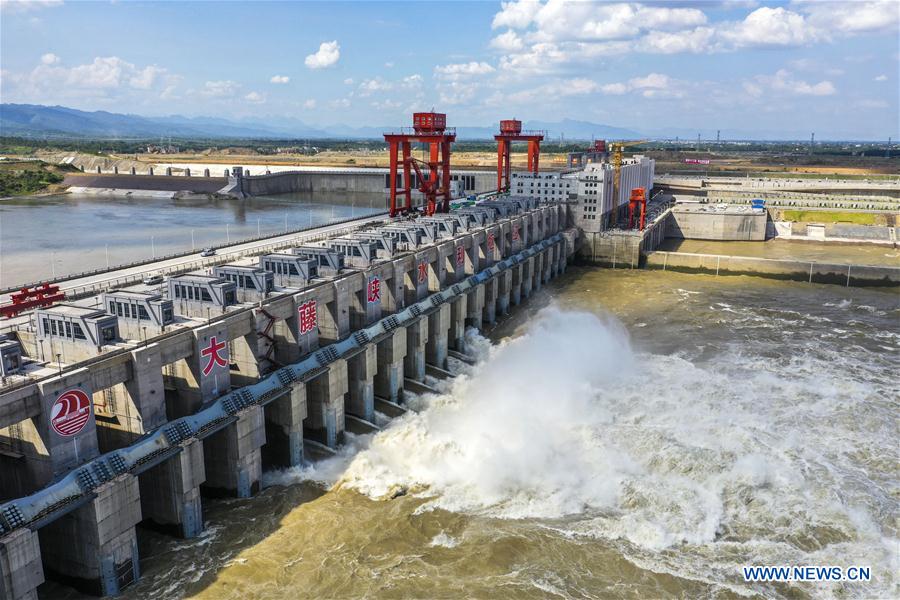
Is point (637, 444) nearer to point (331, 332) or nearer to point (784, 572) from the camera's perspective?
point (784, 572)

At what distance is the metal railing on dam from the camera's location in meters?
19.8

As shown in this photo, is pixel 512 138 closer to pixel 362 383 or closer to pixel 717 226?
pixel 717 226

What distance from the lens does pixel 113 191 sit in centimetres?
14412

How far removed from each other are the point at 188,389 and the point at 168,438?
307 centimetres

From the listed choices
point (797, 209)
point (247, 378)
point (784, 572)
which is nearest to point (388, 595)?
point (247, 378)

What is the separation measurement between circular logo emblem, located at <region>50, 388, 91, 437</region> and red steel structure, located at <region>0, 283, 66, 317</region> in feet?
36.9

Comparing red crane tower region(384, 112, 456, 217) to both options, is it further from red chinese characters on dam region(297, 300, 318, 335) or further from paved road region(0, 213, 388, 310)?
red chinese characters on dam region(297, 300, 318, 335)

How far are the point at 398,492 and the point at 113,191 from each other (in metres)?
139

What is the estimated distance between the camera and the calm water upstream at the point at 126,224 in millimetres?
68812

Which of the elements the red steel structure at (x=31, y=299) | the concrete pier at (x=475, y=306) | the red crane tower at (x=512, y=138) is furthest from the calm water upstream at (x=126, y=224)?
the concrete pier at (x=475, y=306)

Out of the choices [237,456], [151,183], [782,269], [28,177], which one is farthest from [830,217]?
[28,177]

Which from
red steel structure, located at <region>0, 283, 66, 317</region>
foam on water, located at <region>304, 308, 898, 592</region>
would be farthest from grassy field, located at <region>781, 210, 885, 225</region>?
red steel structure, located at <region>0, 283, 66, 317</region>

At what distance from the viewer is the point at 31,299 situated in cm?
3225

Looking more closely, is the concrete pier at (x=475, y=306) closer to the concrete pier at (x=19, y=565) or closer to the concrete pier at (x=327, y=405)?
the concrete pier at (x=327, y=405)
